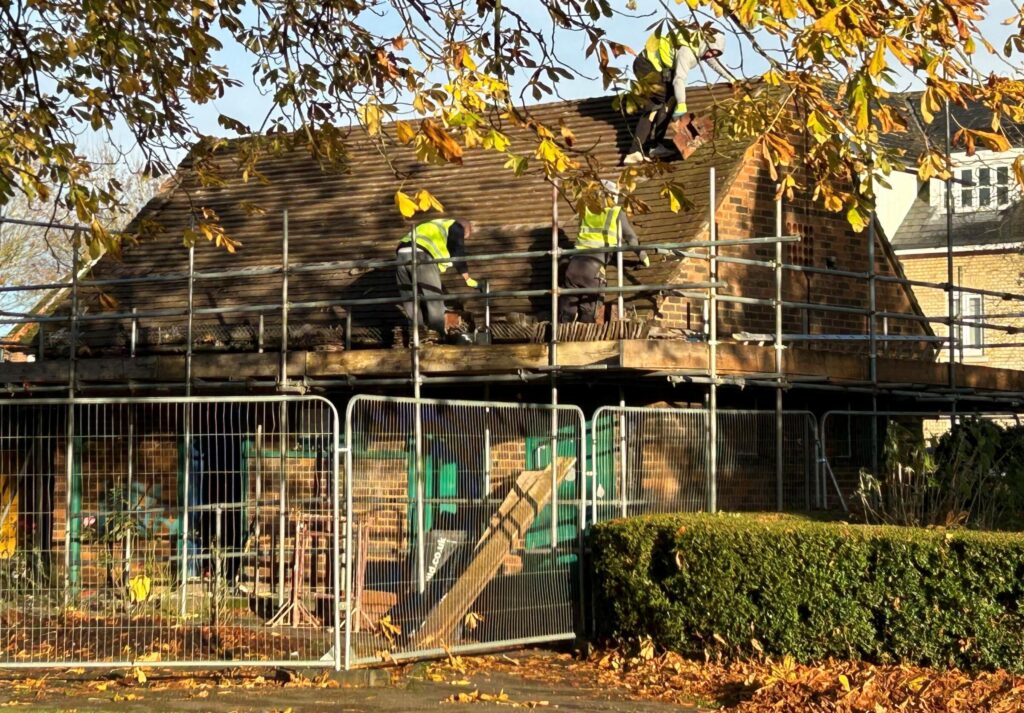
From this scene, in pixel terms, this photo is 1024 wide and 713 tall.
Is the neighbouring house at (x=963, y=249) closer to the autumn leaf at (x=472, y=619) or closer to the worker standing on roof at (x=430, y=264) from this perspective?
the worker standing on roof at (x=430, y=264)

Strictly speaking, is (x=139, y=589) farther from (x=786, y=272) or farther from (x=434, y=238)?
(x=786, y=272)

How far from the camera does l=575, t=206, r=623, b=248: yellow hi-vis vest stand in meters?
15.2

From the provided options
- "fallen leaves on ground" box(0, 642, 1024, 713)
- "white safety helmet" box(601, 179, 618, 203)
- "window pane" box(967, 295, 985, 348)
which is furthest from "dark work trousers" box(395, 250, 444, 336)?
"window pane" box(967, 295, 985, 348)

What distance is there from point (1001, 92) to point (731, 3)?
2279 millimetres

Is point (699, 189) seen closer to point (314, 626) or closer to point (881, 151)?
point (881, 151)

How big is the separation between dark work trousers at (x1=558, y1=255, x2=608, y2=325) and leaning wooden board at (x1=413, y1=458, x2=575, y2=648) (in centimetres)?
220

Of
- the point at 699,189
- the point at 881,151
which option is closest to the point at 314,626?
the point at 881,151

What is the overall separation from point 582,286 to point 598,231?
59 cm

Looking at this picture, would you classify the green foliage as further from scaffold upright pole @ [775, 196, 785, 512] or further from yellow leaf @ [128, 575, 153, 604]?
yellow leaf @ [128, 575, 153, 604]

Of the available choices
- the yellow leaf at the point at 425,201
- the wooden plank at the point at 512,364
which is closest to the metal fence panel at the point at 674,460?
the wooden plank at the point at 512,364

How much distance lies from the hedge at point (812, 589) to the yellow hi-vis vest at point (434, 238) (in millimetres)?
3995

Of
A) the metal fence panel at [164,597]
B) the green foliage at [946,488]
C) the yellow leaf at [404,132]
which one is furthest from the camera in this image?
the green foliage at [946,488]

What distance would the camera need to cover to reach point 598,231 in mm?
15320

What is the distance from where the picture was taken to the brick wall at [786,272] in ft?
54.5
